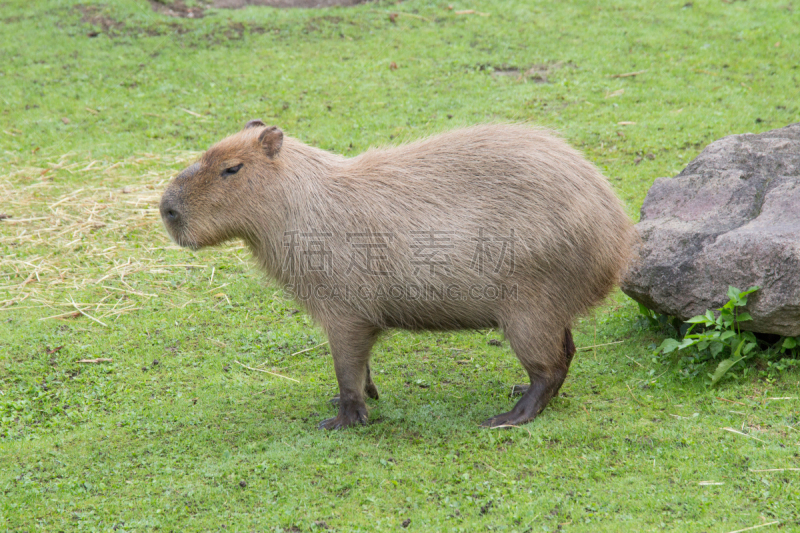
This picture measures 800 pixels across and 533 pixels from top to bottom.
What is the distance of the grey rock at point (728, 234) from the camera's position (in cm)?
376

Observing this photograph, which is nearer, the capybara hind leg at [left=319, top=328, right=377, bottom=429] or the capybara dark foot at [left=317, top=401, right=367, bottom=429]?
the capybara hind leg at [left=319, top=328, right=377, bottom=429]

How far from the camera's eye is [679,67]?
8.43 metres

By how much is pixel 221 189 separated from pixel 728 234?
8.99 ft

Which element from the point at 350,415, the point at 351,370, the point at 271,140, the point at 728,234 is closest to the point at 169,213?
the point at 271,140

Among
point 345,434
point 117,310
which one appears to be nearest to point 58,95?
point 117,310

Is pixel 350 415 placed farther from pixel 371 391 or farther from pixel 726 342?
pixel 726 342

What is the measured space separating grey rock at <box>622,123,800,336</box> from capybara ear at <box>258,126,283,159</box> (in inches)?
82.7

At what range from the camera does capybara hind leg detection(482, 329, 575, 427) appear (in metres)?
3.84

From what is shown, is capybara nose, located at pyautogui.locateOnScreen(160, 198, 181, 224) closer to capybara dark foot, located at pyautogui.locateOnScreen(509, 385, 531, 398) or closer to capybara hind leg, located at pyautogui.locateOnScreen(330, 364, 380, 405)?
capybara hind leg, located at pyautogui.locateOnScreen(330, 364, 380, 405)

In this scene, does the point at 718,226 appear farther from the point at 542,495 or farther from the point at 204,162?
the point at 204,162

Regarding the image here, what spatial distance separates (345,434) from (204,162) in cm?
165

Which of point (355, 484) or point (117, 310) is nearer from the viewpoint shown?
point (355, 484)

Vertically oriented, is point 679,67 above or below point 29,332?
above

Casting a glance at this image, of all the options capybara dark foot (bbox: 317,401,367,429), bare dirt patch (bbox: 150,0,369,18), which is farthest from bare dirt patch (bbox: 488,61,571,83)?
capybara dark foot (bbox: 317,401,367,429)
